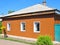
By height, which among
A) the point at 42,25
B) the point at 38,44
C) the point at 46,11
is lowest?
the point at 38,44

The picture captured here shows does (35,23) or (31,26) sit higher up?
(35,23)

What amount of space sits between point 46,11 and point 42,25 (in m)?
1.80

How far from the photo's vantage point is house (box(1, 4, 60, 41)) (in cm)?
1900

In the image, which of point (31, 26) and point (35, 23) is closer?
point (35, 23)

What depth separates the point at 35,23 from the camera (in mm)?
21438

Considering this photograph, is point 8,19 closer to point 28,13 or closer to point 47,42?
point 28,13

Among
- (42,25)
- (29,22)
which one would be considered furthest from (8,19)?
(42,25)

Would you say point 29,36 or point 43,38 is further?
point 29,36

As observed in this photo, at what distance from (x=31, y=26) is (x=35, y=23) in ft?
2.30

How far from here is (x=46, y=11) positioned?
19453mm

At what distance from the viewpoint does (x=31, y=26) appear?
21797 millimetres

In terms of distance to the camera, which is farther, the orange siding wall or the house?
the orange siding wall

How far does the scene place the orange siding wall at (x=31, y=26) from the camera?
→ 19.3 m

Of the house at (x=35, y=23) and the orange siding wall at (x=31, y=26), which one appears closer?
the house at (x=35, y=23)
